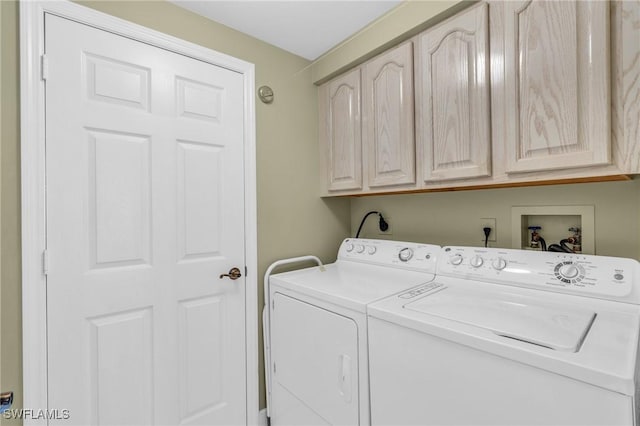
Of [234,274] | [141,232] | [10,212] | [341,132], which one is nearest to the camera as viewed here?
[10,212]

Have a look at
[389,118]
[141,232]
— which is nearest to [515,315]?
[389,118]

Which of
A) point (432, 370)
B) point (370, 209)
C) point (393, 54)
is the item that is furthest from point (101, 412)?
point (393, 54)

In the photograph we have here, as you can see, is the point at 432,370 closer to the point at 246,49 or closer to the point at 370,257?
the point at 370,257

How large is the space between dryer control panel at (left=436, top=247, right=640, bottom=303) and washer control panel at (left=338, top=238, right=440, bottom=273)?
74mm

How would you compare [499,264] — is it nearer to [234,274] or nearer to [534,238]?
[534,238]

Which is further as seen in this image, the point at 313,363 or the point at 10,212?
the point at 313,363

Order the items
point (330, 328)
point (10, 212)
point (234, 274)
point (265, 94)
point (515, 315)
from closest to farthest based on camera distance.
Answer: point (515, 315) → point (10, 212) → point (330, 328) → point (234, 274) → point (265, 94)

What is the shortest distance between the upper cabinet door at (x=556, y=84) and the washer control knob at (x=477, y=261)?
433 millimetres

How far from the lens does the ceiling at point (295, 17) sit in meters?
1.53

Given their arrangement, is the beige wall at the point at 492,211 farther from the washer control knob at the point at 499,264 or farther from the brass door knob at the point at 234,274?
the brass door knob at the point at 234,274

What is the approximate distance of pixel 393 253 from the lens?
175cm

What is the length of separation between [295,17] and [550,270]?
176 centimetres

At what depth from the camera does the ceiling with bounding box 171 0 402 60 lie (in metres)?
1.53

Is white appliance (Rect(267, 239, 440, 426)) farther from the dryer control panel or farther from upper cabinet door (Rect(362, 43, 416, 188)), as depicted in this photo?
upper cabinet door (Rect(362, 43, 416, 188))
